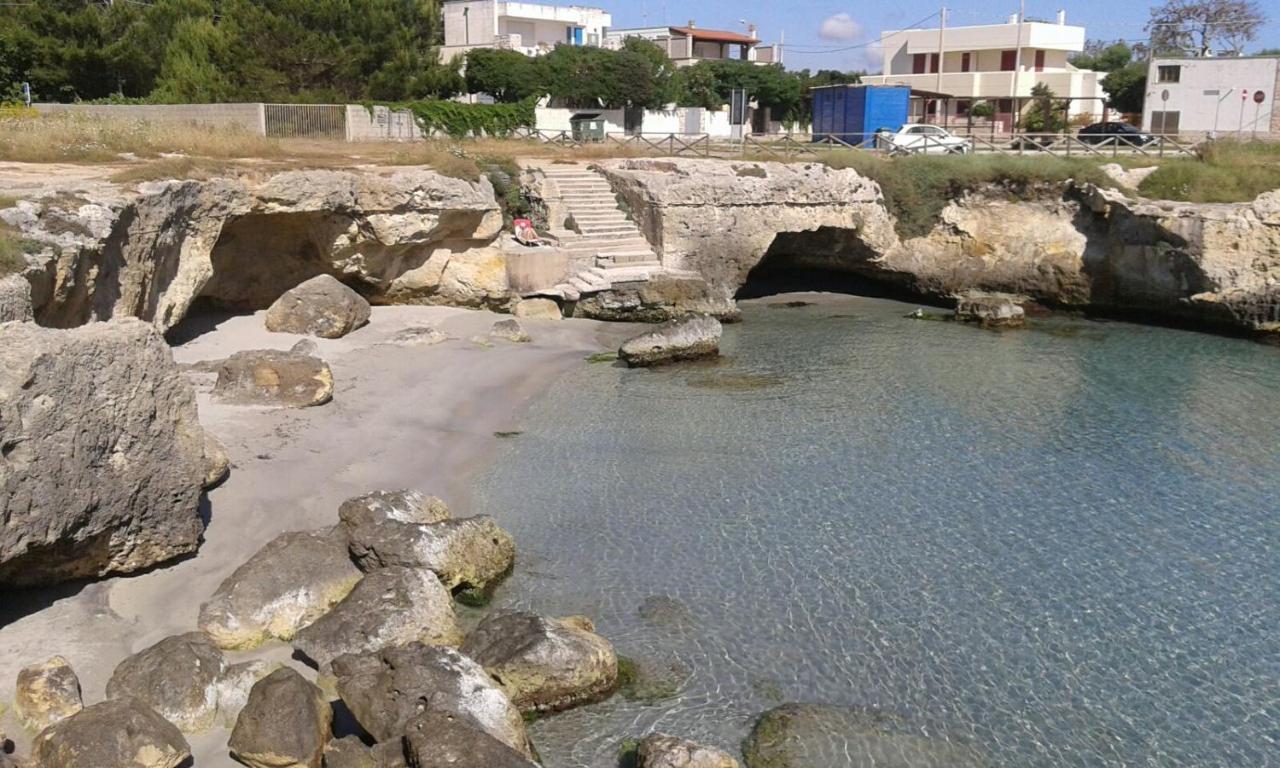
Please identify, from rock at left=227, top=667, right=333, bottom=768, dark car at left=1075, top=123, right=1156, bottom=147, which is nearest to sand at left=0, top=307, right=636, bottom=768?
rock at left=227, top=667, right=333, bottom=768

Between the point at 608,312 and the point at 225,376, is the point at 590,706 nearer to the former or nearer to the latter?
the point at 225,376

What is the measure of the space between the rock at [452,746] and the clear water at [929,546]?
3.95ft

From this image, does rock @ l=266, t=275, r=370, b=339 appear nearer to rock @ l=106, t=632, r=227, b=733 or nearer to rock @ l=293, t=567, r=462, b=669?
rock @ l=293, t=567, r=462, b=669

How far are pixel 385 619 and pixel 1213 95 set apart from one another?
5170 centimetres

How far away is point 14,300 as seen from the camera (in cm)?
1191

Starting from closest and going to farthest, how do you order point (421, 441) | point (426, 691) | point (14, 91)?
point (426, 691) → point (421, 441) → point (14, 91)

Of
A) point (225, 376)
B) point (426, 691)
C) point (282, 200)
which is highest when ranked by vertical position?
point (282, 200)

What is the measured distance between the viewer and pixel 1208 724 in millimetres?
9906

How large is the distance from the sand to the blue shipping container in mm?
21838

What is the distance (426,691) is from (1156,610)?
27.2 feet

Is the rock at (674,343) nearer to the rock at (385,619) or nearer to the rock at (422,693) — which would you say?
the rock at (385,619)

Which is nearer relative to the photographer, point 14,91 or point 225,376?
point 225,376

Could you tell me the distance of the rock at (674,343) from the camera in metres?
22.2

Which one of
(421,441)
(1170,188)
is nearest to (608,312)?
(421,441)
